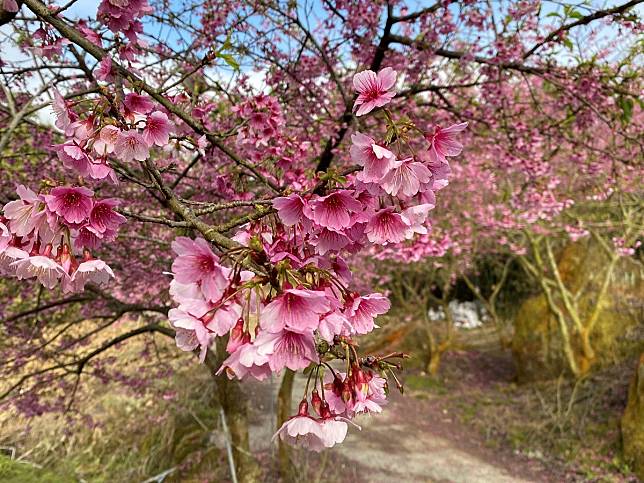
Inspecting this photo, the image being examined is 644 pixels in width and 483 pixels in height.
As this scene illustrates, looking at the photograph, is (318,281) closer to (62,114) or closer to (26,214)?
(26,214)

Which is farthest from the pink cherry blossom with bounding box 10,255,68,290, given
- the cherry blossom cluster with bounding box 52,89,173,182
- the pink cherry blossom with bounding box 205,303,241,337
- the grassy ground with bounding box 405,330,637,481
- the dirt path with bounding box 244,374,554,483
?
the grassy ground with bounding box 405,330,637,481

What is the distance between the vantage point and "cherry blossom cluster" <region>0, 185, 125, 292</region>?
3.39ft

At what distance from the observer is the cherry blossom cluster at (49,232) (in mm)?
1032

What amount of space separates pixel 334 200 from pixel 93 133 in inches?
26.4

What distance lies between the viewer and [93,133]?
48.6 inches

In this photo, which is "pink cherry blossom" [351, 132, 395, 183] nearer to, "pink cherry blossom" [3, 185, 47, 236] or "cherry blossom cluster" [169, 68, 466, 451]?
"cherry blossom cluster" [169, 68, 466, 451]

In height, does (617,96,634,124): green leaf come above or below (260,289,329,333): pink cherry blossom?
above

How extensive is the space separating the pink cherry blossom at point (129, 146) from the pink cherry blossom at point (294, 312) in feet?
2.16

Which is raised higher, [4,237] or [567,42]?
[567,42]

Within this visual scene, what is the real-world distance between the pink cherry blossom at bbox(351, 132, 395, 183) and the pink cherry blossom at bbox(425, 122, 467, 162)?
178 mm

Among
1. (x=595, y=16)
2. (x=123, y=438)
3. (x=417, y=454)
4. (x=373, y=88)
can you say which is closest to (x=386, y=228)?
(x=373, y=88)

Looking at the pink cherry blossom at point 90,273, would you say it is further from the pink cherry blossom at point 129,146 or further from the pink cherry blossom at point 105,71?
the pink cherry blossom at point 105,71

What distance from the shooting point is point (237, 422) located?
4418mm

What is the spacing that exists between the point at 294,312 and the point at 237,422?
3.98 m
